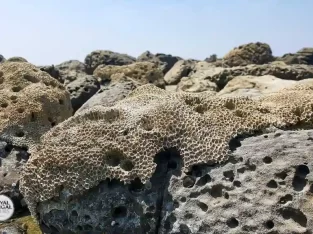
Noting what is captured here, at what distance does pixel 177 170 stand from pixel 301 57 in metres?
37.3

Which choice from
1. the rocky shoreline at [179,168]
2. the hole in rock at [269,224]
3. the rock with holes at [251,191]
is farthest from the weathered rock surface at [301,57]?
the hole in rock at [269,224]

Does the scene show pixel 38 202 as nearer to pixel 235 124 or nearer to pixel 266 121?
pixel 235 124

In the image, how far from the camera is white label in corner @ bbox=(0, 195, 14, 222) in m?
8.97

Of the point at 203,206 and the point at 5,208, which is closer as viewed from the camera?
the point at 203,206

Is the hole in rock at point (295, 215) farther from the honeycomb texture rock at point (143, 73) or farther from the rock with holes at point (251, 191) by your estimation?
the honeycomb texture rock at point (143, 73)

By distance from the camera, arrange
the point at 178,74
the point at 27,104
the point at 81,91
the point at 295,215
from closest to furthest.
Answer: the point at 295,215, the point at 27,104, the point at 81,91, the point at 178,74

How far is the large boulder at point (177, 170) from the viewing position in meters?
6.65

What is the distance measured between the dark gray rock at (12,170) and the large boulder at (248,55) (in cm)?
2477

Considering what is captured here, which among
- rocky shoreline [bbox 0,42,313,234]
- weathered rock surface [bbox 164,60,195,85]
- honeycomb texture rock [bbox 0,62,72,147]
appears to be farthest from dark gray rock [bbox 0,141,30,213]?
weathered rock surface [bbox 164,60,195,85]

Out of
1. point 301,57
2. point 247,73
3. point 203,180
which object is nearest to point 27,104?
point 203,180

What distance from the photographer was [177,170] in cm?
731

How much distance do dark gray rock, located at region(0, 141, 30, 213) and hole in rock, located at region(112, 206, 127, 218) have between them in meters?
3.58

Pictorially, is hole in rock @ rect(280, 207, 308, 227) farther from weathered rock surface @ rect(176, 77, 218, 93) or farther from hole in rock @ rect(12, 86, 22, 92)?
weathered rock surface @ rect(176, 77, 218, 93)

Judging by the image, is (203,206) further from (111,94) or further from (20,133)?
(111,94)
